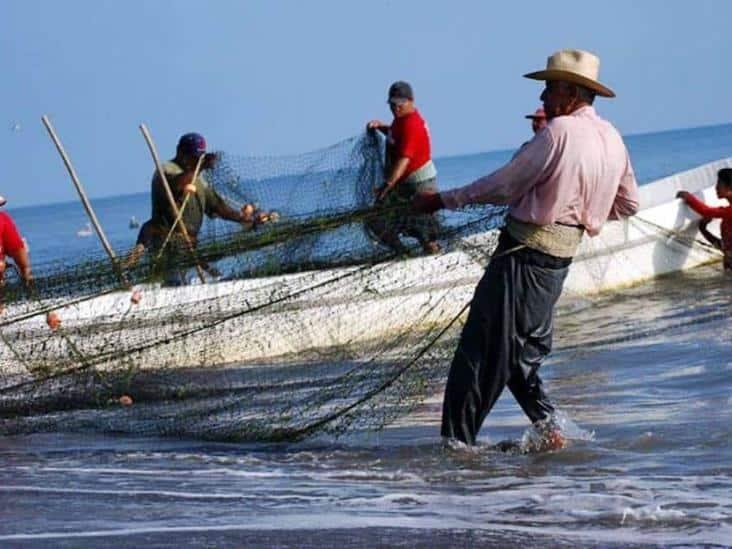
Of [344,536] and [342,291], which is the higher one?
[342,291]

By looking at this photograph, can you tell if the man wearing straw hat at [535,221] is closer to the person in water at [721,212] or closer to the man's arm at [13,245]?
the man's arm at [13,245]

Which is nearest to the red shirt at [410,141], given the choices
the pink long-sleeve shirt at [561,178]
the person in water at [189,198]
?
the person in water at [189,198]

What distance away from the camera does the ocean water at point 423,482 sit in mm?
5273

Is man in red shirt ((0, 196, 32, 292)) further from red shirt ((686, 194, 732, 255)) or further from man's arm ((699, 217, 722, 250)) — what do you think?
man's arm ((699, 217, 722, 250))

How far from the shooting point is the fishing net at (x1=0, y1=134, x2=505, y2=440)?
7570 millimetres

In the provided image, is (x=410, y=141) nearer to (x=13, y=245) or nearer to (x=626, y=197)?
(x=13, y=245)

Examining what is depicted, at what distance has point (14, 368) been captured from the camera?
859cm

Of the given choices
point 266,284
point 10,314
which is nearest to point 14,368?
point 10,314

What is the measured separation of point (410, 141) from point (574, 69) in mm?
5829

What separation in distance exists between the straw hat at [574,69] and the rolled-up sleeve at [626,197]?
0.38m

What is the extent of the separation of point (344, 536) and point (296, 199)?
6.55 meters

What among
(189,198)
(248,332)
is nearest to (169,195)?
(189,198)

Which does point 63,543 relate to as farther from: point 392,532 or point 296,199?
point 296,199

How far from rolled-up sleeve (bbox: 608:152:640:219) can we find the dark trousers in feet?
1.33
